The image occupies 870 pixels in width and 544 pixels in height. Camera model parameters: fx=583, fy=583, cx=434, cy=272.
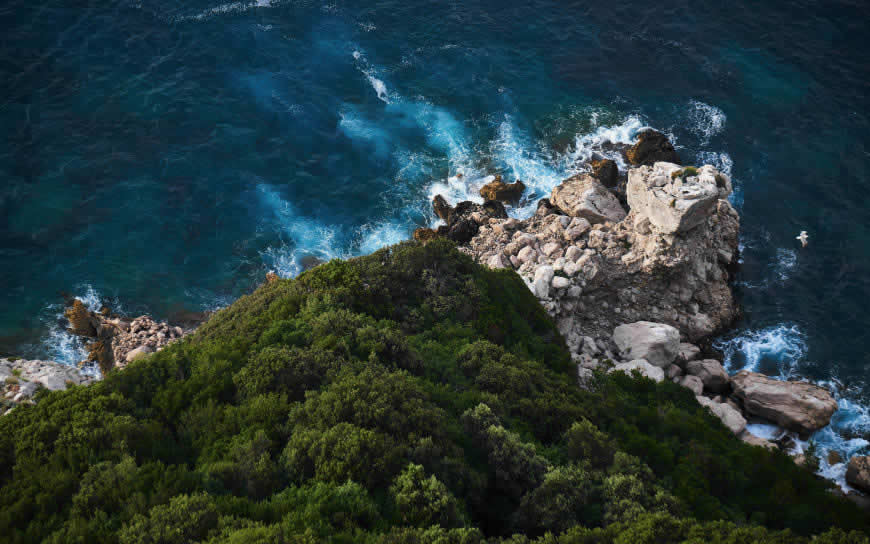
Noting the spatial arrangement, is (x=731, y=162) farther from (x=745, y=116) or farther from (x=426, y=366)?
(x=426, y=366)

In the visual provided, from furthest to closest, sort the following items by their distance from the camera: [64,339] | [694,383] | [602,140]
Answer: [602,140], [64,339], [694,383]

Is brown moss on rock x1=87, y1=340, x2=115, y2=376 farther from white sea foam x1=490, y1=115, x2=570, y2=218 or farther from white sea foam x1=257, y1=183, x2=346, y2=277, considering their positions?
white sea foam x1=490, y1=115, x2=570, y2=218

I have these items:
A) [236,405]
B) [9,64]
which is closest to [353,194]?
[236,405]

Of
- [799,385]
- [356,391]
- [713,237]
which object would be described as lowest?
[799,385]

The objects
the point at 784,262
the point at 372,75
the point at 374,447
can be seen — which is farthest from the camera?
the point at 372,75

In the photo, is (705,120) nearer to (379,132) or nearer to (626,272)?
(626,272)

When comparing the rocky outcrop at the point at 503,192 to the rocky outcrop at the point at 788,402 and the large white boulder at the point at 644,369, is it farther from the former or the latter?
the rocky outcrop at the point at 788,402

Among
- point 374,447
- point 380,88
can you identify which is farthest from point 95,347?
point 380,88
